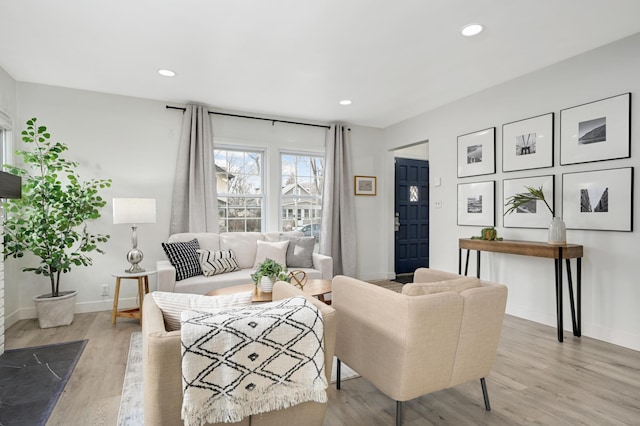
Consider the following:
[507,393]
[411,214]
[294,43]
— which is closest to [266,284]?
[507,393]

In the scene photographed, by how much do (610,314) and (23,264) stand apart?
5.65 meters

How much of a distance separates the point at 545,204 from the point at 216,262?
11.2ft

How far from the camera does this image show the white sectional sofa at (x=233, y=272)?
134 inches

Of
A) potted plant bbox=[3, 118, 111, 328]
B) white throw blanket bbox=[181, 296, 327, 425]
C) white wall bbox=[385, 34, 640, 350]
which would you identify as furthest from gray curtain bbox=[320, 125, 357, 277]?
white throw blanket bbox=[181, 296, 327, 425]

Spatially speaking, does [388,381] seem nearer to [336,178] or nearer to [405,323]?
[405,323]

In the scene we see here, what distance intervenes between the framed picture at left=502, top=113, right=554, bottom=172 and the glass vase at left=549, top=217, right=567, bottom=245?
61cm

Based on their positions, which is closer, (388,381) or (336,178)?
(388,381)

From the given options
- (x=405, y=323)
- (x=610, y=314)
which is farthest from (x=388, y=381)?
(x=610, y=314)

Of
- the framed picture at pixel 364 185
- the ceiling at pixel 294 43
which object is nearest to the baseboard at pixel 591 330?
the ceiling at pixel 294 43

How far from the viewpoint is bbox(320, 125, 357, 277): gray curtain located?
5184 mm

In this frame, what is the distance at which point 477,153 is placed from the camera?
13.5 ft

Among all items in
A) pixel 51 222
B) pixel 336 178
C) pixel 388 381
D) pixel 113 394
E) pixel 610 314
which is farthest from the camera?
pixel 336 178

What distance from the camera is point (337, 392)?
7.14 ft

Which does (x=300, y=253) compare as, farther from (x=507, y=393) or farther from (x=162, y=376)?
(x=162, y=376)
